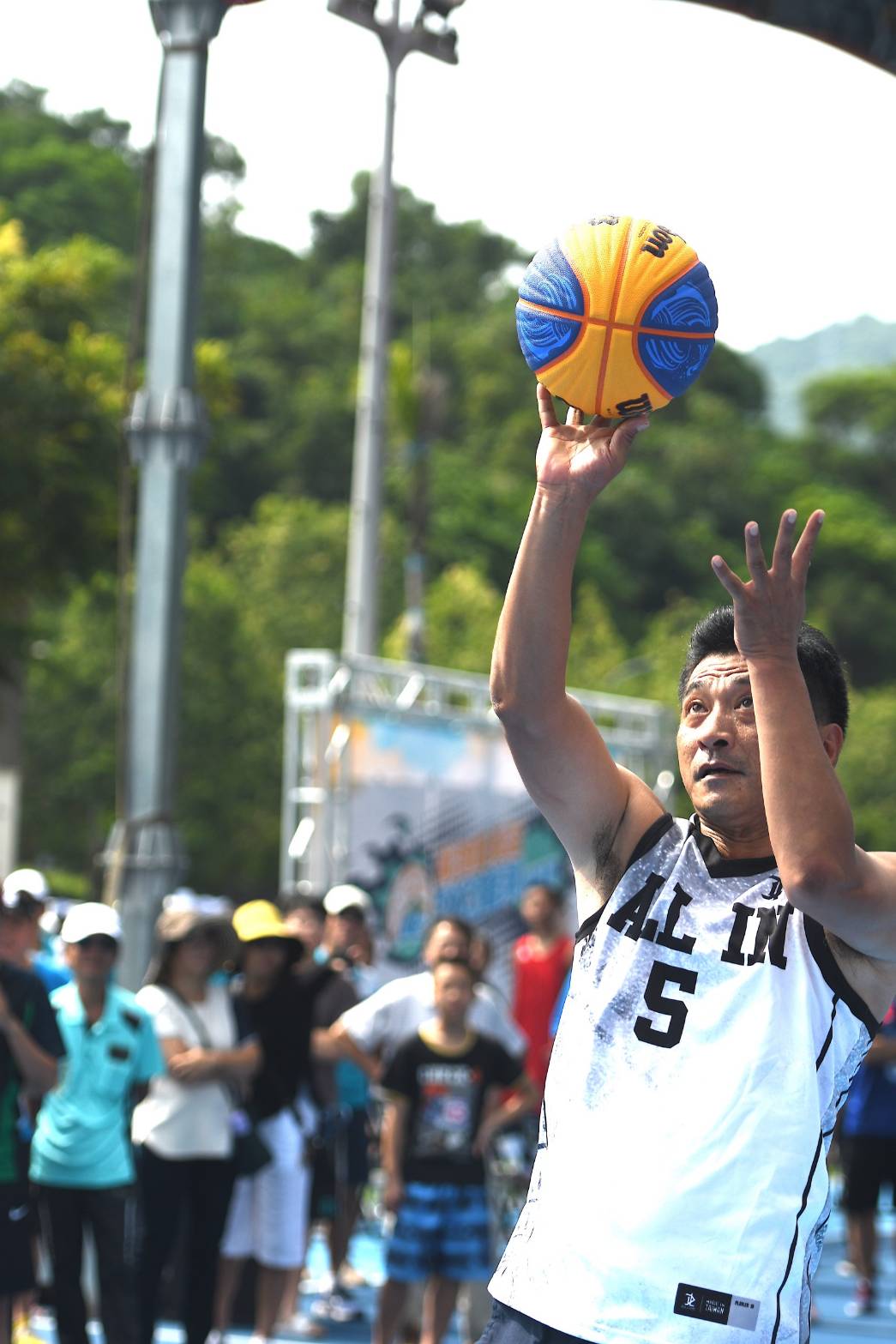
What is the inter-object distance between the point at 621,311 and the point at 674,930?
1.04m

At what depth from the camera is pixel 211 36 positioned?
27.1 ft

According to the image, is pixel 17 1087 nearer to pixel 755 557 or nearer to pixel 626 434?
pixel 626 434

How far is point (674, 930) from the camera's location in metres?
2.86

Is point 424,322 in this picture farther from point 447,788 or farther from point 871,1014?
point 871,1014

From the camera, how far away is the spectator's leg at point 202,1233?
8.16 meters

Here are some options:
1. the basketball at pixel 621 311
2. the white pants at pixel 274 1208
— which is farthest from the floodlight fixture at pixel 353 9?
the basketball at pixel 621 311

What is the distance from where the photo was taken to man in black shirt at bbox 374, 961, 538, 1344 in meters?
8.09

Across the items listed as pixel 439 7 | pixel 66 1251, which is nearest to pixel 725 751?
pixel 66 1251

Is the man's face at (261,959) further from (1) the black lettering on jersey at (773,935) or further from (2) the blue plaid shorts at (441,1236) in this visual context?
(1) the black lettering on jersey at (773,935)

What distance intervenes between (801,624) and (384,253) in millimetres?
16958

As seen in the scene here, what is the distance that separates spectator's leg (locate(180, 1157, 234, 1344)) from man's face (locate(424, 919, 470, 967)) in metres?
1.28

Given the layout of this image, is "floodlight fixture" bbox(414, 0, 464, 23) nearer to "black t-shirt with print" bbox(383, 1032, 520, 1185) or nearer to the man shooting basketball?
"black t-shirt with print" bbox(383, 1032, 520, 1185)

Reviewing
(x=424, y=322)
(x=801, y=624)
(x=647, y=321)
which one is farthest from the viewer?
(x=424, y=322)

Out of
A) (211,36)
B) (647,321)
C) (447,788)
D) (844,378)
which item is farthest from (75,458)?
(844,378)
